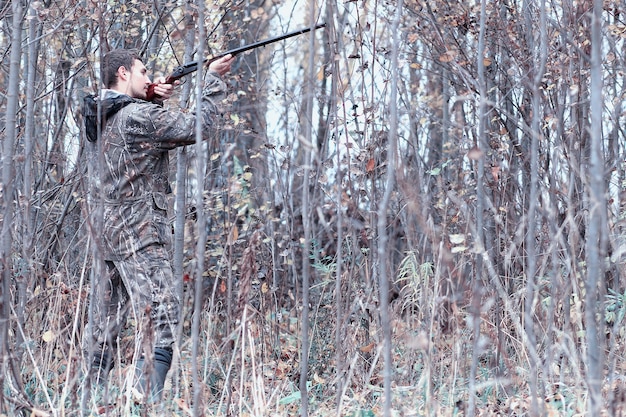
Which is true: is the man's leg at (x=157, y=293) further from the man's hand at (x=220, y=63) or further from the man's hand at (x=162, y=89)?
the man's hand at (x=220, y=63)

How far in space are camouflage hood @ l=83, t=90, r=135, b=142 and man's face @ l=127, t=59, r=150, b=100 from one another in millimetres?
131

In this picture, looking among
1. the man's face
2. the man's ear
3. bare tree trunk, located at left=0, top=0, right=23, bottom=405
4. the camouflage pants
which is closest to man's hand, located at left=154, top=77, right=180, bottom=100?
the man's face

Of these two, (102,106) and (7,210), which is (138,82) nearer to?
(102,106)

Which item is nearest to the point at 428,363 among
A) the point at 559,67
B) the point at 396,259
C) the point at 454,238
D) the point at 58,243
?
the point at 454,238

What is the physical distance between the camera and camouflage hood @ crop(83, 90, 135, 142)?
4188 millimetres

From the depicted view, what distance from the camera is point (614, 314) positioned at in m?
4.71

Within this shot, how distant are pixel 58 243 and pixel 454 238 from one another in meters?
3.35

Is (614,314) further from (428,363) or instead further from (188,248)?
(188,248)

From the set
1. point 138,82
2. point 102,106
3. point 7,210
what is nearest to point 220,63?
point 138,82

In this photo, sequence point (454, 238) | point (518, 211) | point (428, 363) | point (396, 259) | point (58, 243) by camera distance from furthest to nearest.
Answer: point (396, 259)
point (58, 243)
point (518, 211)
point (454, 238)
point (428, 363)

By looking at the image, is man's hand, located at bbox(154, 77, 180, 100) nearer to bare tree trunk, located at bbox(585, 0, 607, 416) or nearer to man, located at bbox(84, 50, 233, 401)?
man, located at bbox(84, 50, 233, 401)

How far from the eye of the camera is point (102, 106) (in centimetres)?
417

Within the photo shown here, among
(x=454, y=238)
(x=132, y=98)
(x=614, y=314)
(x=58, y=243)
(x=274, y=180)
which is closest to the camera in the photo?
(x=454, y=238)

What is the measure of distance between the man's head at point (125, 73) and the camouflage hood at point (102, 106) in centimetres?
9
